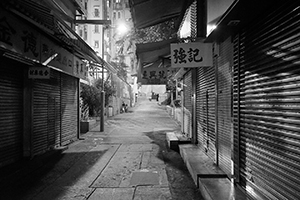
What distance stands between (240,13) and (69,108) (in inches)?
438

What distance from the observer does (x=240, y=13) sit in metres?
4.31

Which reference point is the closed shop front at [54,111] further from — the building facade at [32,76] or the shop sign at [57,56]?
the shop sign at [57,56]

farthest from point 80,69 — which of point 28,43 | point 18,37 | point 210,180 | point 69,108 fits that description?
point 210,180

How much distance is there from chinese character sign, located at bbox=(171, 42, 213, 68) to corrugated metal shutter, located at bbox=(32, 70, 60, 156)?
5.97 metres

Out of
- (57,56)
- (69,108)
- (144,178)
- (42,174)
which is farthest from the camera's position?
(69,108)

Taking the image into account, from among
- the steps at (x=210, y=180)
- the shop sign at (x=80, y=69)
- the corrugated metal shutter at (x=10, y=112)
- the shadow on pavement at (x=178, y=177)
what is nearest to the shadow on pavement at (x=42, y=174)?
the corrugated metal shutter at (x=10, y=112)

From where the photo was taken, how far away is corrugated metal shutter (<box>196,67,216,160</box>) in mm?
7707

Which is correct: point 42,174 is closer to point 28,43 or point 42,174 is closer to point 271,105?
point 28,43

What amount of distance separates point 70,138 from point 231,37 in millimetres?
10644

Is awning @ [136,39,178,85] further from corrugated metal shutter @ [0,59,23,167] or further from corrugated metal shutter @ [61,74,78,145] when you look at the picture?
corrugated metal shutter @ [0,59,23,167]

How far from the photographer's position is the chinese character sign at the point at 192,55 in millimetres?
6953

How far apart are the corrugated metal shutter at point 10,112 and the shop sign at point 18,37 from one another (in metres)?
0.89

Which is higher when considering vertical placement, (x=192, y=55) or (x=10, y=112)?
(x=192, y=55)

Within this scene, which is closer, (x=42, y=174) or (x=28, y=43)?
(x=42, y=174)
